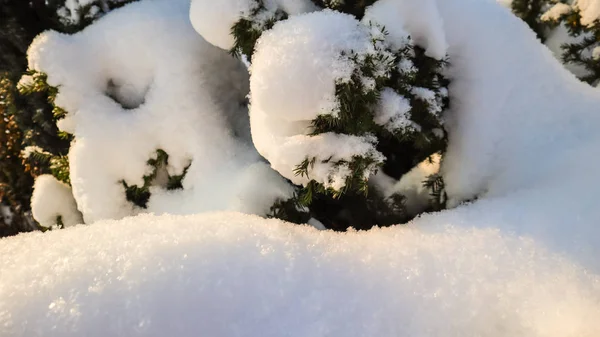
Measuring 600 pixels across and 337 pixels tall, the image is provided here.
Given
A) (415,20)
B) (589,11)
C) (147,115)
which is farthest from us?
(589,11)

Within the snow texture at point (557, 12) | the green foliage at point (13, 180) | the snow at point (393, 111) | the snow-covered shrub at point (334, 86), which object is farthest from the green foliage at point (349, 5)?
the green foliage at point (13, 180)

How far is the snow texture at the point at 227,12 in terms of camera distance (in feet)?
6.04

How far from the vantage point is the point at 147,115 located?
2.42 metres

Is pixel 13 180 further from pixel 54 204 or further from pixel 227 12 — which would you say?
pixel 227 12

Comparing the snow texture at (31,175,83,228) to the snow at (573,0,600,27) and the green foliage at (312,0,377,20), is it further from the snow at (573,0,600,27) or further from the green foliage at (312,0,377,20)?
the snow at (573,0,600,27)

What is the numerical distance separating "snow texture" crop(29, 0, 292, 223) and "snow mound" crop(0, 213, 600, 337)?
89 centimetres

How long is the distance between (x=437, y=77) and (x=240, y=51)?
933mm

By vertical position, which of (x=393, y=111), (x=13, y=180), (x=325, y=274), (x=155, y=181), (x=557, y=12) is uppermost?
(x=557, y=12)

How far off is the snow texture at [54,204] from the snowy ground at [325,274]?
123cm

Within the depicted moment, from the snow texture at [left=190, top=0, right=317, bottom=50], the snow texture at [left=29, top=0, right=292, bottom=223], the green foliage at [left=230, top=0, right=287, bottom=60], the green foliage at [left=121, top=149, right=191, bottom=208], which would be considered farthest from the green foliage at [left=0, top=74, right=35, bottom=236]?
the green foliage at [left=230, top=0, right=287, bottom=60]

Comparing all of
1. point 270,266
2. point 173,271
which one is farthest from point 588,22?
point 173,271

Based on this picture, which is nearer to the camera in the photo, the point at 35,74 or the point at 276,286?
the point at 276,286

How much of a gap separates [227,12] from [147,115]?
87cm

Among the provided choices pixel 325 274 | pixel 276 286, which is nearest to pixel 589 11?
pixel 325 274
